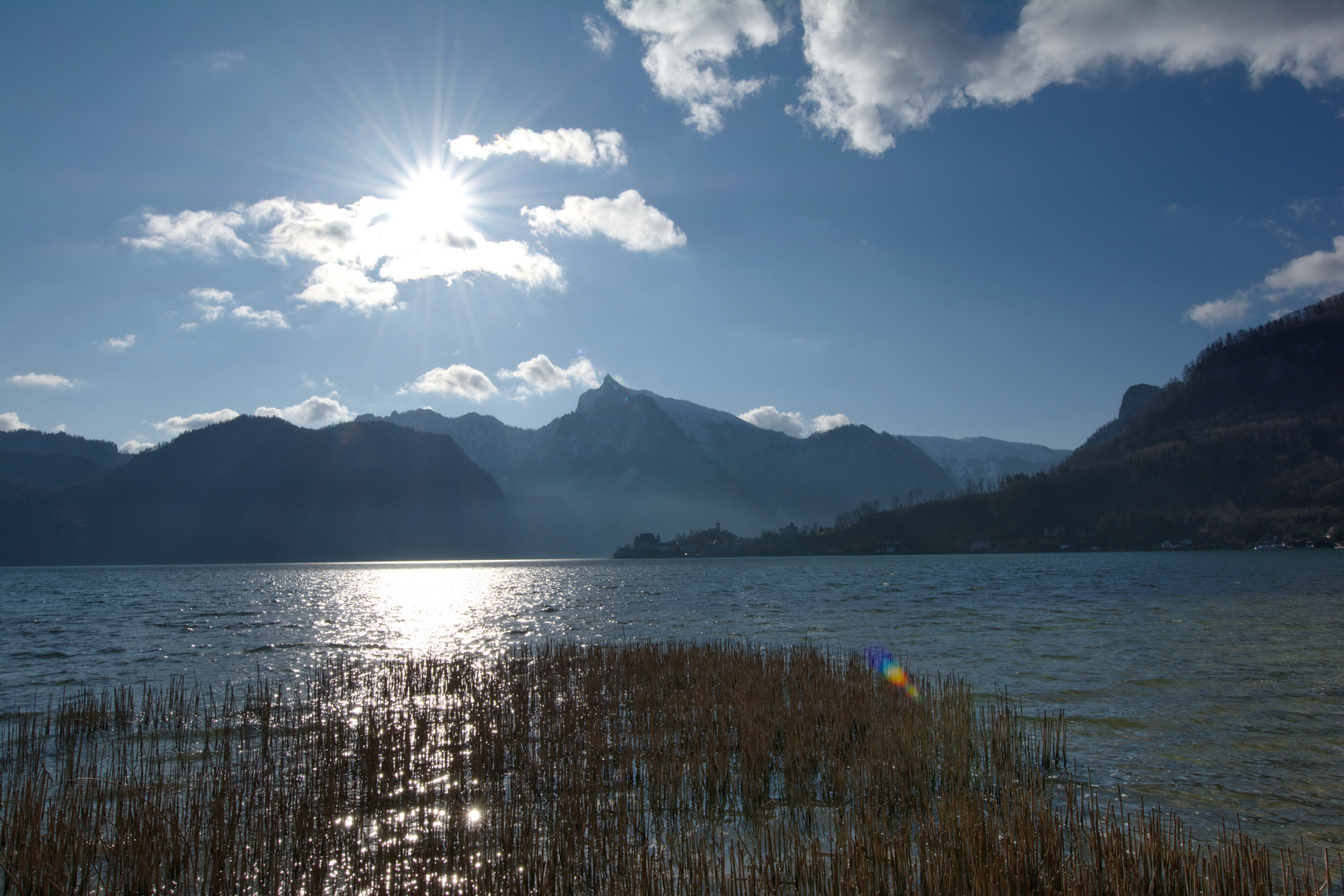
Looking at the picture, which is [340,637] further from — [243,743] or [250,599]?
[250,599]

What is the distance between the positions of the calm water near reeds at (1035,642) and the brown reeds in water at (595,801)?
8.02 ft

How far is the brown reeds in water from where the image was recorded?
7598 millimetres

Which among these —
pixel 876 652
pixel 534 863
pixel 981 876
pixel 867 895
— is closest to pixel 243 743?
pixel 534 863

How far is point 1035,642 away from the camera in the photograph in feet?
107

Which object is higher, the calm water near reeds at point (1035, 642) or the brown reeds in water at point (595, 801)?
the brown reeds in water at point (595, 801)

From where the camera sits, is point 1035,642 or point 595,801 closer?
point 595,801

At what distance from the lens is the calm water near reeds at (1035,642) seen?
13391 millimetres

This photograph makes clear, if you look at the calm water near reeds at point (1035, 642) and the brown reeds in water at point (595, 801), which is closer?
the brown reeds in water at point (595, 801)

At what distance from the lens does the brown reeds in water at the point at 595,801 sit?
760cm

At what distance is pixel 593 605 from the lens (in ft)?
227

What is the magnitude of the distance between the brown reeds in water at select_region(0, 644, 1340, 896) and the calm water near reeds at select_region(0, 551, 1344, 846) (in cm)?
244

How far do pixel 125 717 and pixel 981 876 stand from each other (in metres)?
21.0

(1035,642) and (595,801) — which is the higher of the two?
(595,801)

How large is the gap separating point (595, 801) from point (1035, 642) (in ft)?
98.5
